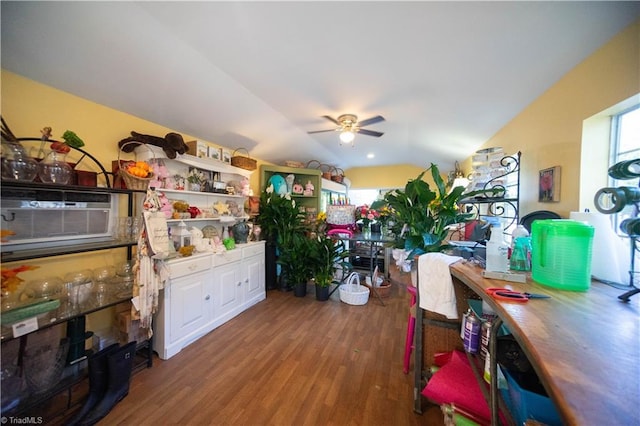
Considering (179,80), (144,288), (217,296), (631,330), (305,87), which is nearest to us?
(631,330)

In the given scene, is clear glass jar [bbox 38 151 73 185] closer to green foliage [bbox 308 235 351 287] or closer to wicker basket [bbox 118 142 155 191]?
wicker basket [bbox 118 142 155 191]

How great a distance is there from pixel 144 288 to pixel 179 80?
1.73m

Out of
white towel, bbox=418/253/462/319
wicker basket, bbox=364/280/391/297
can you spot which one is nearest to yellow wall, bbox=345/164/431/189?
wicker basket, bbox=364/280/391/297

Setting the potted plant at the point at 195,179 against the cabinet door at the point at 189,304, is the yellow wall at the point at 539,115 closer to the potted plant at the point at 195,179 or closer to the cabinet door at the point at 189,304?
the potted plant at the point at 195,179

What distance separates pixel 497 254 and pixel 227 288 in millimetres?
2579

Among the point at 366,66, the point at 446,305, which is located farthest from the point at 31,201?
the point at 446,305

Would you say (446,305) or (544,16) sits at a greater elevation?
(544,16)

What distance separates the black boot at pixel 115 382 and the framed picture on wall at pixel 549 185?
316cm

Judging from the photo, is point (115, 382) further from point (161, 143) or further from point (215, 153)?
point (215, 153)

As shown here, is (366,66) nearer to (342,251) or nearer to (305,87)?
(305,87)

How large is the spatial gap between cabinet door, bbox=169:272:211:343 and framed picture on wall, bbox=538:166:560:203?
3014 millimetres

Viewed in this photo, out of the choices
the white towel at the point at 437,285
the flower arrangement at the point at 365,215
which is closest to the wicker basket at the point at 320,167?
the flower arrangement at the point at 365,215

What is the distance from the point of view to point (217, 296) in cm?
249

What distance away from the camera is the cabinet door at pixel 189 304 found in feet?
6.66
